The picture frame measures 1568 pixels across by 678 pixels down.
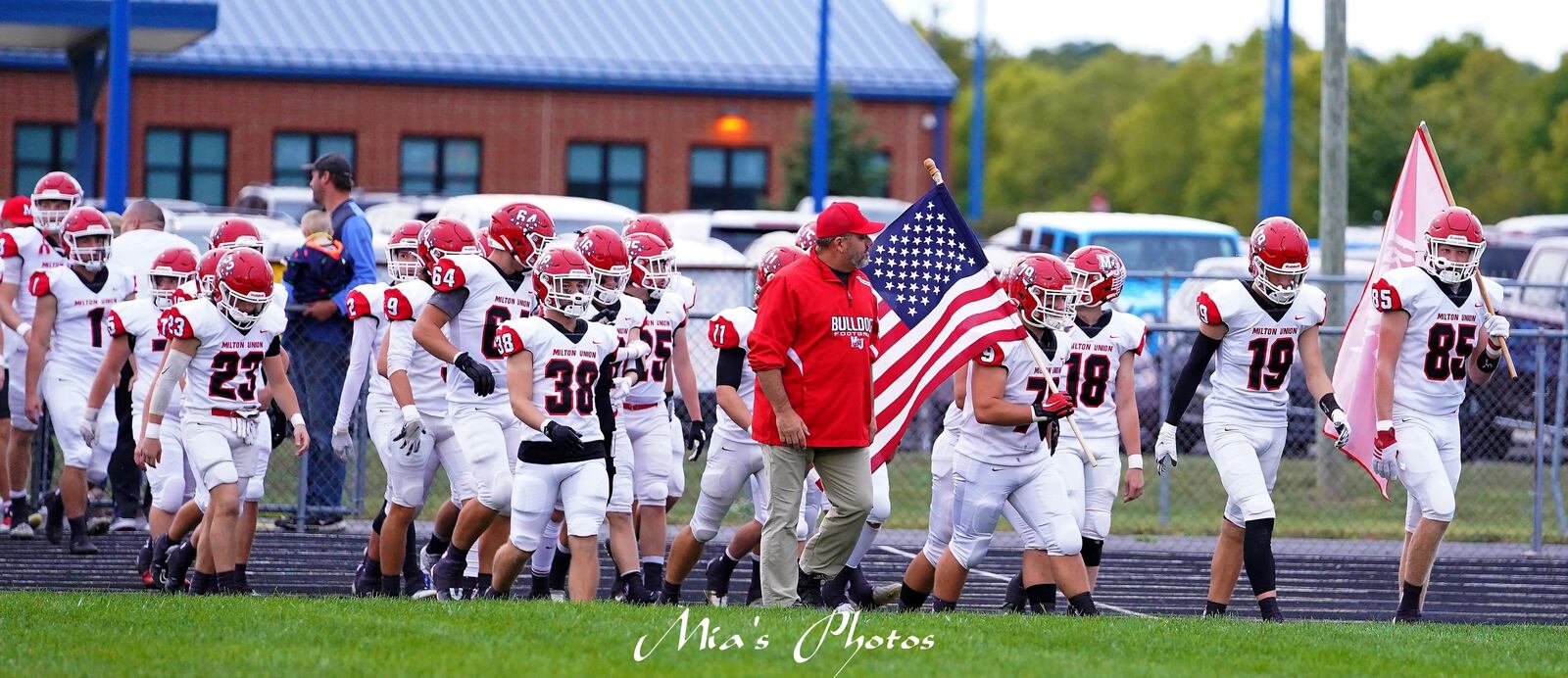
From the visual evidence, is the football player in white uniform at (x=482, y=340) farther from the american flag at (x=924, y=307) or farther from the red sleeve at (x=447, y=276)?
the american flag at (x=924, y=307)

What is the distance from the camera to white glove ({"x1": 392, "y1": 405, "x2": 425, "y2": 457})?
9617 mm

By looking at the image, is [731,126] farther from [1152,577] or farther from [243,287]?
[243,287]

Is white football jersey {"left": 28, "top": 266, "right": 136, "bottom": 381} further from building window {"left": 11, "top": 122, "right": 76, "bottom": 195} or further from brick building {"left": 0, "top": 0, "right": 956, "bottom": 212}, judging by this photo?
building window {"left": 11, "top": 122, "right": 76, "bottom": 195}

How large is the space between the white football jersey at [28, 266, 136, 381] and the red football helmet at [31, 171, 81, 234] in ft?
1.08

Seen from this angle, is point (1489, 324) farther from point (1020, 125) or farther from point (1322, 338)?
point (1020, 125)

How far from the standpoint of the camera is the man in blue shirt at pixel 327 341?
12.7 m

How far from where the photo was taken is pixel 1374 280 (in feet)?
33.8

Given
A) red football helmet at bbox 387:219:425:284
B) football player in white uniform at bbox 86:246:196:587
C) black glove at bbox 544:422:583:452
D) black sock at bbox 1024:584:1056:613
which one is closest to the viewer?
black glove at bbox 544:422:583:452

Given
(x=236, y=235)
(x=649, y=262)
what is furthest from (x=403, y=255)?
(x=649, y=262)

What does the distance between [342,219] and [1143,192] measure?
5652 cm

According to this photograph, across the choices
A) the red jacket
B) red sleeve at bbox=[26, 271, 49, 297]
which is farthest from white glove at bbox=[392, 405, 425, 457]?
red sleeve at bbox=[26, 271, 49, 297]

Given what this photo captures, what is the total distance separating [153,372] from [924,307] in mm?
4080

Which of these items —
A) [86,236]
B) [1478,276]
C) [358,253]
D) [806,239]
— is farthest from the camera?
[358,253]

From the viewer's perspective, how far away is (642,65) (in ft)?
124
